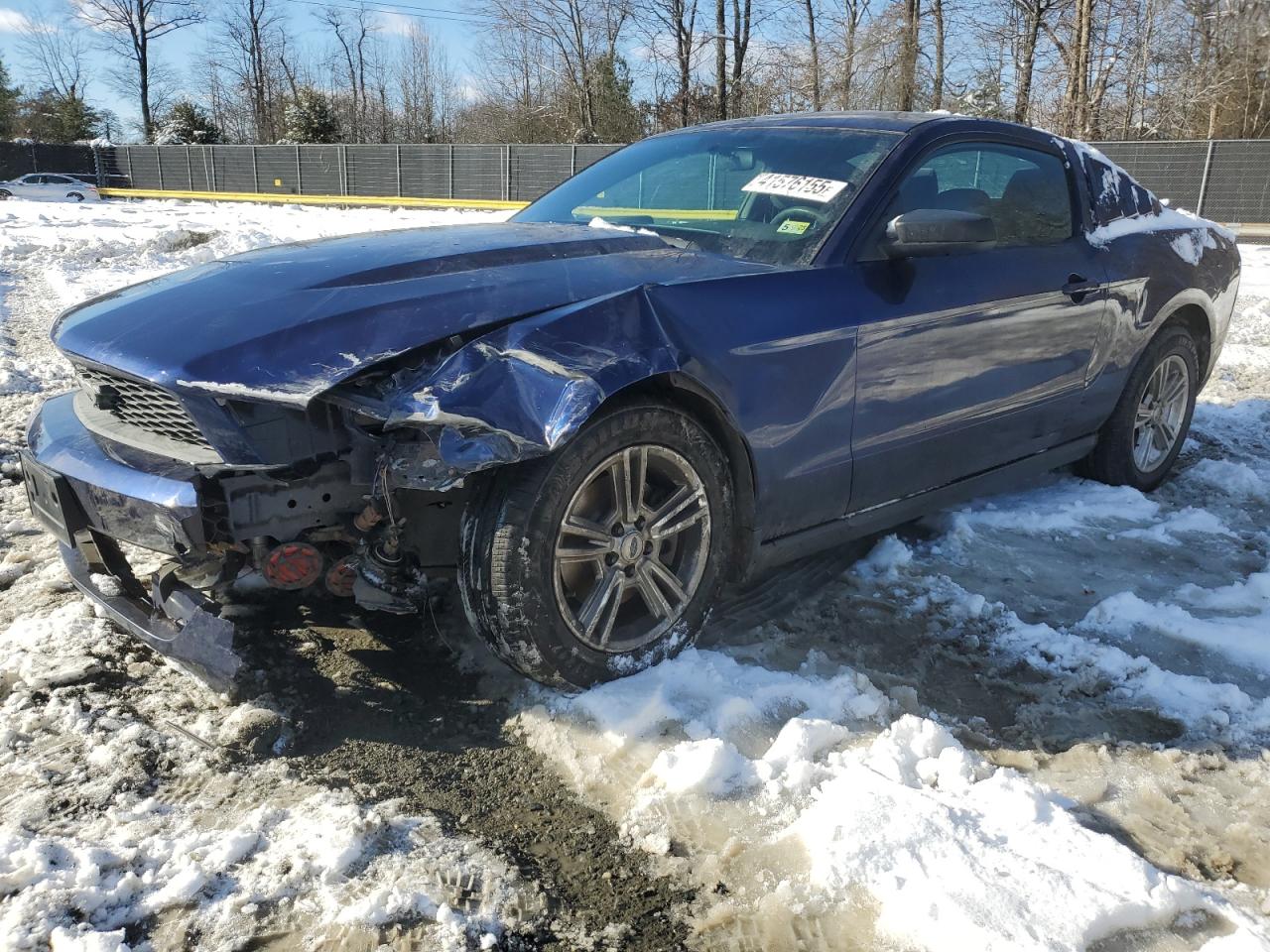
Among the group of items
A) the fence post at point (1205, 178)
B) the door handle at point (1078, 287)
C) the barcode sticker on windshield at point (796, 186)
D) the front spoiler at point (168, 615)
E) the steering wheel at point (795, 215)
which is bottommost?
the front spoiler at point (168, 615)

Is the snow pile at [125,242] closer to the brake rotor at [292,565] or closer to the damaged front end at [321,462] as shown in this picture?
the damaged front end at [321,462]

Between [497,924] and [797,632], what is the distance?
1.55 metres

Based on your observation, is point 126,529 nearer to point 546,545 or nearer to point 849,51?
point 546,545

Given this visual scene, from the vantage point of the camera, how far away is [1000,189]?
3.89m

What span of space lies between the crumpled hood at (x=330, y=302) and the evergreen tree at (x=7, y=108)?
174ft

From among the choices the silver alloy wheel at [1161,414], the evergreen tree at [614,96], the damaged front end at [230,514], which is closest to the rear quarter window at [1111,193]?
the silver alloy wheel at [1161,414]

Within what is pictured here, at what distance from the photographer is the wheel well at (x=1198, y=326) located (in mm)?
4730

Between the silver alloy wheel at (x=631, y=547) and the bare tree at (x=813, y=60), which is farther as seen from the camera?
the bare tree at (x=813, y=60)

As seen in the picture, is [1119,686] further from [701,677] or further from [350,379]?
[350,379]

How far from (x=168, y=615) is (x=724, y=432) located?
5.23 ft

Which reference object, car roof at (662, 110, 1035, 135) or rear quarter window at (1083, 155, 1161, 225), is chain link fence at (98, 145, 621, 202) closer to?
rear quarter window at (1083, 155, 1161, 225)

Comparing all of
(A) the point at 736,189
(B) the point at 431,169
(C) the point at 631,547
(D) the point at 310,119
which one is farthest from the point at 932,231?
(D) the point at 310,119

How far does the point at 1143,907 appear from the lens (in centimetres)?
193

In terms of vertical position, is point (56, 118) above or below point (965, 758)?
above
